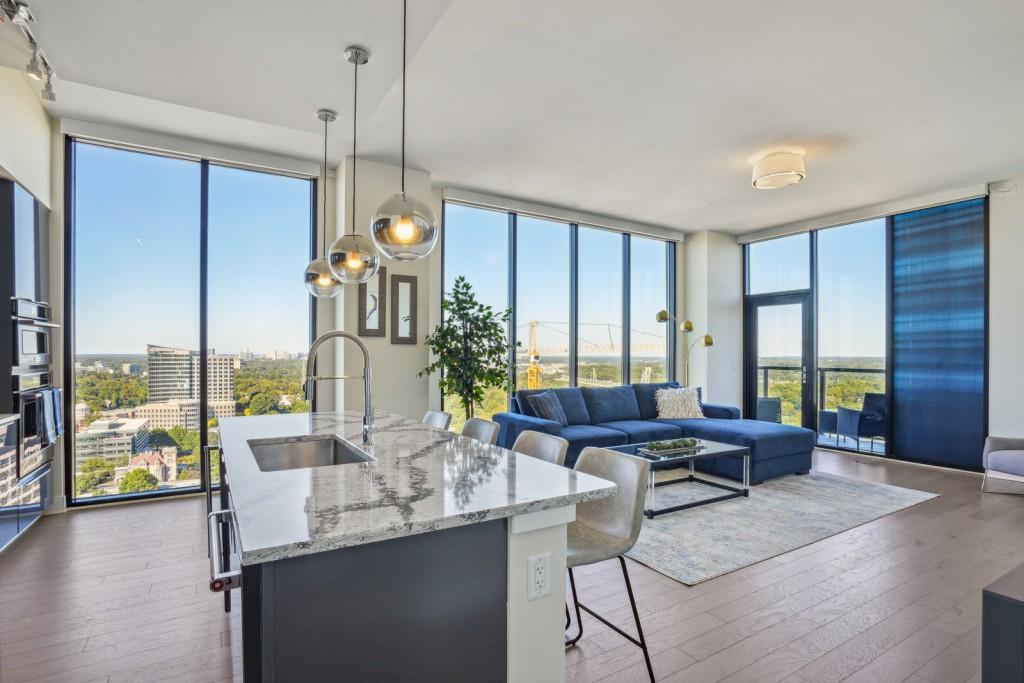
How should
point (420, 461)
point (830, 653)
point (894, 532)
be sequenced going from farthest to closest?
point (894, 532) → point (830, 653) → point (420, 461)

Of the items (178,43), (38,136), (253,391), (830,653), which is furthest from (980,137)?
(38,136)

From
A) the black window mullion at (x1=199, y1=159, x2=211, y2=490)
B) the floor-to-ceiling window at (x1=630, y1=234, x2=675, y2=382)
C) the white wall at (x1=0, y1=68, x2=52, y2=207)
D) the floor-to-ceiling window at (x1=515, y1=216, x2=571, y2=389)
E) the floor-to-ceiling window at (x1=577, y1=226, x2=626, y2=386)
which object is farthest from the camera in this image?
the floor-to-ceiling window at (x1=630, y1=234, x2=675, y2=382)

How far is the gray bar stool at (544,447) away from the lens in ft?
7.21

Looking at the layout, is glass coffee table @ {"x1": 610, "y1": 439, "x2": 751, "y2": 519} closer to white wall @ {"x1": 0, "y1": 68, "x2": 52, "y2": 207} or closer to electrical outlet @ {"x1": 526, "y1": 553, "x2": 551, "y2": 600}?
electrical outlet @ {"x1": 526, "y1": 553, "x2": 551, "y2": 600}

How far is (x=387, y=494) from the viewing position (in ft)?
4.69

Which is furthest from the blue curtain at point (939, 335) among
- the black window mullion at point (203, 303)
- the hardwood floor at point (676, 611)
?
the black window mullion at point (203, 303)

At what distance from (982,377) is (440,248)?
5.59 m

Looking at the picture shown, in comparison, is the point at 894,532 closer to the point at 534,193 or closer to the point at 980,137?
the point at 980,137

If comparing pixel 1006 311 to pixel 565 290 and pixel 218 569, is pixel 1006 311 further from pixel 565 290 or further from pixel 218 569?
pixel 218 569

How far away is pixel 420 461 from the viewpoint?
1.87m

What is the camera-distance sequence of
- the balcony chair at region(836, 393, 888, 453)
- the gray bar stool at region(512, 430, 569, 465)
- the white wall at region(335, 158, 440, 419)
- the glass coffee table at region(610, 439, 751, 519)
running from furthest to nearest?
1. the balcony chair at region(836, 393, 888, 453)
2. the white wall at region(335, 158, 440, 419)
3. the glass coffee table at region(610, 439, 751, 519)
4. the gray bar stool at region(512, 430, 569, 465)

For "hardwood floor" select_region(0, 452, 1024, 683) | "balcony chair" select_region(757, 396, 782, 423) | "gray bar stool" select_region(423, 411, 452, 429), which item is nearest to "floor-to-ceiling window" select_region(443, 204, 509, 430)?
"gray bar stool" select_region(423, 411, 452, 429)

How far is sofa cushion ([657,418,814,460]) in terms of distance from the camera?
477 cm

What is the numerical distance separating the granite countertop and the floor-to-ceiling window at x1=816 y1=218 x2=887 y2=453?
5718 mm
